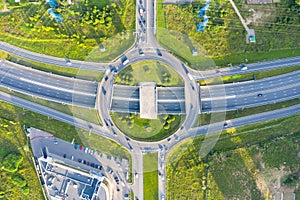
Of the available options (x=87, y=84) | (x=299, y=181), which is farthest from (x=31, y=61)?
(x=299, y=181)

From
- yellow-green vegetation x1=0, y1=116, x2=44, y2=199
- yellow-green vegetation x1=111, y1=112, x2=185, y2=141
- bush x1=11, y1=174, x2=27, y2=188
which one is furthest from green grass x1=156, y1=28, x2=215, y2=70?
bush x1=11, y1=174, x2=27, y2=188

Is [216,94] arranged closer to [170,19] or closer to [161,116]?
[161,116]

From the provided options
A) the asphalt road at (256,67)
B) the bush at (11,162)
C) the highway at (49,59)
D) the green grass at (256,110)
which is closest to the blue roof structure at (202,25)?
the asphalt road at (256,67)

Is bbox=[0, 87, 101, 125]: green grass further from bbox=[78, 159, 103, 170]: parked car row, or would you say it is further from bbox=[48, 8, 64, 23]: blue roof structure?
bbox=[48, 8, 64, 23]: blue roof structure

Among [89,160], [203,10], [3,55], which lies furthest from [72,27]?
[89,160]

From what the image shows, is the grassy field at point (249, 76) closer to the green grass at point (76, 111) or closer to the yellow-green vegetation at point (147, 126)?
the yellow-green vegetation at point (147, 126)

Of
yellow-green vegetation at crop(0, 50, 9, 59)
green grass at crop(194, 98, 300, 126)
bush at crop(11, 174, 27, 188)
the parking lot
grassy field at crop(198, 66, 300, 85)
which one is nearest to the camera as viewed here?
green grass at crop(194, 98, 300, 126)

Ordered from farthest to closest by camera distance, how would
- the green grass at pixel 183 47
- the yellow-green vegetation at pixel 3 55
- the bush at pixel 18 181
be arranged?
the yellow-green vegetation at pixel 3 55
the bush at pixel 18 181
the green grass at pixel 183 47
